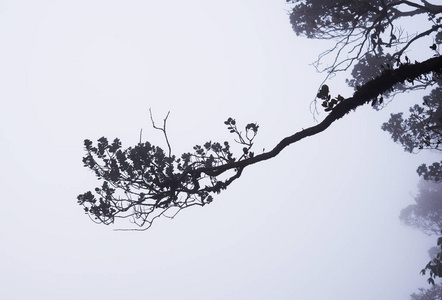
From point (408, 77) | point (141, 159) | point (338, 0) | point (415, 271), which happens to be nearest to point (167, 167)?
point (141, 159)

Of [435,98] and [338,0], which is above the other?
[338,0]

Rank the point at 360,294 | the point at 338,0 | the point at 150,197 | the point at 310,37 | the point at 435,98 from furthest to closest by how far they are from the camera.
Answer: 1. the point at 360,294
2. the point at 310,37
3. the point at 435,98
4. the point at 338,0
5. the point at 150,197

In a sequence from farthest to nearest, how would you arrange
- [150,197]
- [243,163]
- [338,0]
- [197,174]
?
1. [338,0]
2. [150,197]
3. [197,174]
4. [243,163]

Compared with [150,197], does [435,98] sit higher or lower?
higher

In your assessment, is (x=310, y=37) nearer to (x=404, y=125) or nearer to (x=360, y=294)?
(x=404, y=125)

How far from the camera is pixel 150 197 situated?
4672 mm

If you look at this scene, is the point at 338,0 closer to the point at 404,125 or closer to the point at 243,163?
the point at 404,125

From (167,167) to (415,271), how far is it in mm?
238532

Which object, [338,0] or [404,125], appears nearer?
[338,0]

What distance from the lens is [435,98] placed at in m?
12.0

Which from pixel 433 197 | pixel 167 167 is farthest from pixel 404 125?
pixel 433 197

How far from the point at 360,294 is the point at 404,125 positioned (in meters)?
209

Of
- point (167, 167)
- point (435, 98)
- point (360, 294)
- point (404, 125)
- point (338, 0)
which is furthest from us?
point (360, 294)

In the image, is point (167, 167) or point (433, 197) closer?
point (167, 167)
